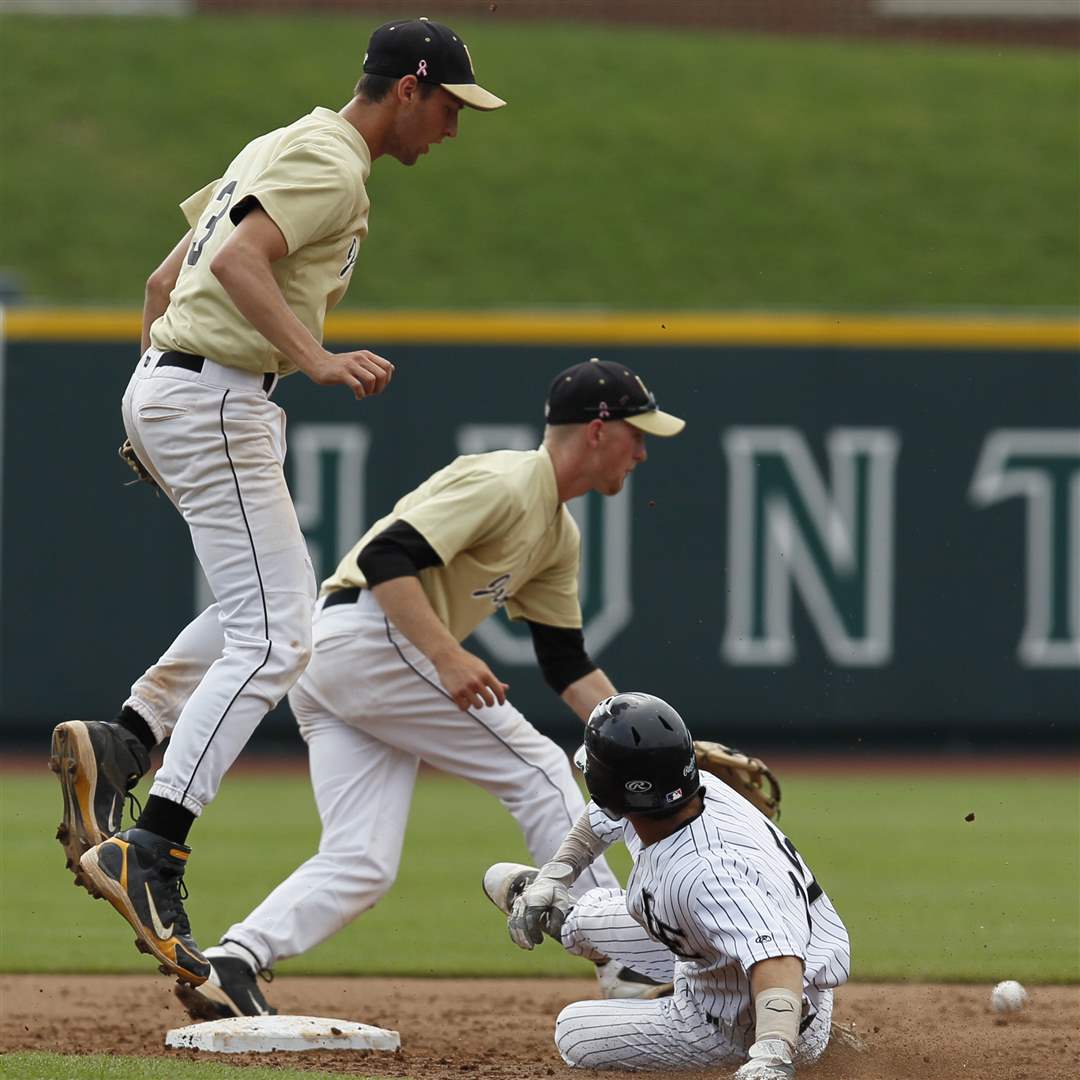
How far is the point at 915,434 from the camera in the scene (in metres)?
12.0

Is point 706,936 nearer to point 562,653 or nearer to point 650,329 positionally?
point 562,653

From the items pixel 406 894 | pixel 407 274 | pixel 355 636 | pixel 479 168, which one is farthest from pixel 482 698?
pixel 479 168

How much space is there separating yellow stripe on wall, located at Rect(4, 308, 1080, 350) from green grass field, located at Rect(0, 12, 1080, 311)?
513 cm

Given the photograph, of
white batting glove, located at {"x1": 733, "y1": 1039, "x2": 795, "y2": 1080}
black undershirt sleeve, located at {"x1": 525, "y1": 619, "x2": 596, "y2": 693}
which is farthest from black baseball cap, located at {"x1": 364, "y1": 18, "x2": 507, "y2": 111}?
white batting glove, located at {"x1": 733, "y1": 1039, "x2": 795, "y2": 1080}

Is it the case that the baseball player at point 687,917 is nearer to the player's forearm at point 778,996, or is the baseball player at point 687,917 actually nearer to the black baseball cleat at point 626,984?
the player's forearm at point 778,996

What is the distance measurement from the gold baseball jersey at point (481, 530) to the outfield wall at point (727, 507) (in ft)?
19.9

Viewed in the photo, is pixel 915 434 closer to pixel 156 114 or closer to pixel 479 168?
pixel 479 168

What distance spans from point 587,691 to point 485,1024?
1.04 m

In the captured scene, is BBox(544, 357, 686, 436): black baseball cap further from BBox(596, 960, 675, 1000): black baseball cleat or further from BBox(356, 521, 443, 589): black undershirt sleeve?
BBox(596, 960, 675, 1000): black baseball cleat

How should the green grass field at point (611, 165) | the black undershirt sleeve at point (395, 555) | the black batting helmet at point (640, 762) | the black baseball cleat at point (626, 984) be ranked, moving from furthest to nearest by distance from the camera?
the green grass field at point (611, 165) → the black baseball cleat at point (626, 984) → the black undershirt sleeve at point (395, 555) → the black batting helmet at point (640, 762)

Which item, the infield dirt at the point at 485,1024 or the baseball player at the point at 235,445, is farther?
the infield dirt at the point at 485,1024

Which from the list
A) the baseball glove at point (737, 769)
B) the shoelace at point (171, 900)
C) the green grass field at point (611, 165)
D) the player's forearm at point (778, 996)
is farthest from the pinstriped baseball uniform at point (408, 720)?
the green grass field at point (611, 165)

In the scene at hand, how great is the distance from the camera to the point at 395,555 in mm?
5297

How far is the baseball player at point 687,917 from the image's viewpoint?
13.9 ft
